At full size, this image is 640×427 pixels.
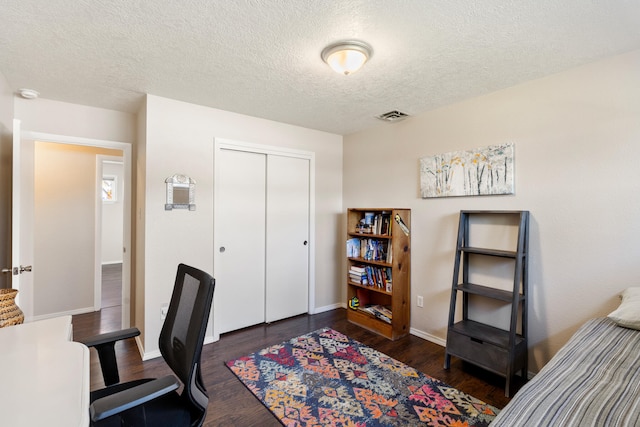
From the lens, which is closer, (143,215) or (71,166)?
(143,215)

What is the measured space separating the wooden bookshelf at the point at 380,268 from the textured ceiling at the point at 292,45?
1294 mm

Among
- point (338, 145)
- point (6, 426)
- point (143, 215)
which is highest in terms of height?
point (338, 145)

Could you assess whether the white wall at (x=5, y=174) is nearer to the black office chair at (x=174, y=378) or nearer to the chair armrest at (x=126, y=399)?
the black office chair at (x=174, y=378)

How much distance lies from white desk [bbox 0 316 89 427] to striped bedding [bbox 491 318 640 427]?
134 centimetres

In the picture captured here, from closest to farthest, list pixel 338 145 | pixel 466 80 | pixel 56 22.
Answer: pixel 56 22 → pixel 466 80 → pixel 338 145

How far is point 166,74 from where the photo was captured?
7.30ft

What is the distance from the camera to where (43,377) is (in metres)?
1.08

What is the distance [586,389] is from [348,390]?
4.76 feet

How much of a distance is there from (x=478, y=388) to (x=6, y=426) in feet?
8.35

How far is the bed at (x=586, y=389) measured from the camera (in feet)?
3.10

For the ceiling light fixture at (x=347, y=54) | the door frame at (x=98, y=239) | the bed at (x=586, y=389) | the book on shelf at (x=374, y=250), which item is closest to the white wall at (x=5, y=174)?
the door frame at (x=98, y=239)

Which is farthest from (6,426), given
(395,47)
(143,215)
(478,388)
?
(478,388)

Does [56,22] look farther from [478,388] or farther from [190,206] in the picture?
[478,388]

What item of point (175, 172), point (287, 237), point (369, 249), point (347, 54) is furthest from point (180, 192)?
point (369, 249)
